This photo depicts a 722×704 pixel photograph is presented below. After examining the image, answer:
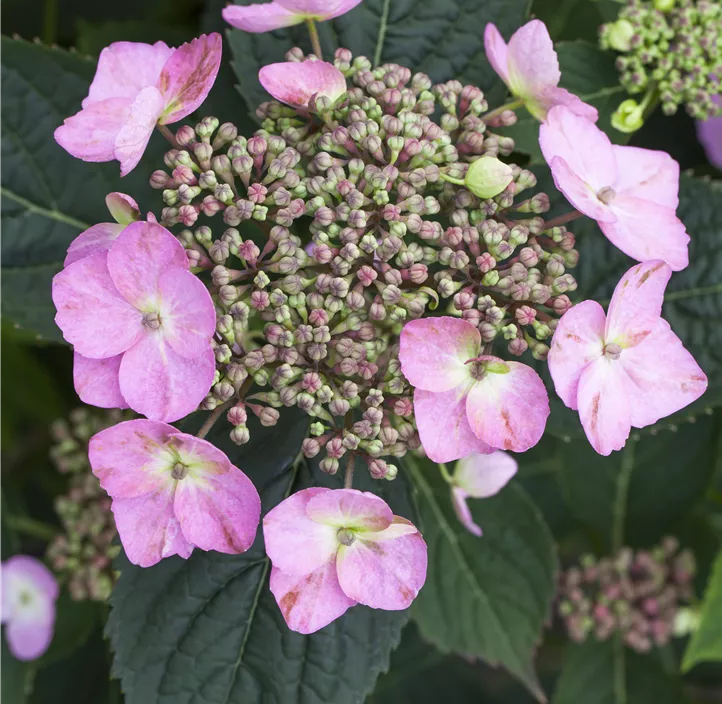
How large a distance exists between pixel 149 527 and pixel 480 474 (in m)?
0.57

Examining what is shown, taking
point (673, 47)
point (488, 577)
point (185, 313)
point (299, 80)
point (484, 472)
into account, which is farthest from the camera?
point (488, 577)

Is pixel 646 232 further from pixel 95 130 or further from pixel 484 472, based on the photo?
pixel 95 130

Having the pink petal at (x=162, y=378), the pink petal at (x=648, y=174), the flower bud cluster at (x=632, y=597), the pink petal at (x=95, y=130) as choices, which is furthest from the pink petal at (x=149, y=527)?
the flower bud cluster at (x=632, y=597)

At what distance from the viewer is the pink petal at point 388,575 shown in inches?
43.3

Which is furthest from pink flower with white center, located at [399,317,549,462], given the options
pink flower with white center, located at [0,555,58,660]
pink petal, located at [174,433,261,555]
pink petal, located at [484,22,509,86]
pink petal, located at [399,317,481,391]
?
pink flower with white center, located at [0,555,58,660]

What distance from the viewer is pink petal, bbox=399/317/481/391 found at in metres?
1.03

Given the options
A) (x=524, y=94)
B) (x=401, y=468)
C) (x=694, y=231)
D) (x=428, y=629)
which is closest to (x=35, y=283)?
(x=401, y=468)

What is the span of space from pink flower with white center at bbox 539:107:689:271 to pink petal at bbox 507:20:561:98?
8cm

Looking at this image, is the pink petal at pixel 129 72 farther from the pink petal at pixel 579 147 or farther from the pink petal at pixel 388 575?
the pink petal at pixel 388 575

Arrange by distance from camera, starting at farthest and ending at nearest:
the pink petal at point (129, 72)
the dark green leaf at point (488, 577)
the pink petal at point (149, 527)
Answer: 1. the dark green leaf at point (488, 577)
2. the pink petal at point (129, 72)
3. the pink petal at point (149, 527)

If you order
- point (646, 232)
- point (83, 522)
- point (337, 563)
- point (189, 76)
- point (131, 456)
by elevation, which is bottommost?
point (83, 522)

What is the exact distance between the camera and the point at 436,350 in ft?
3.41

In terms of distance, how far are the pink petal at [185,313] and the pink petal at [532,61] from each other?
1.96 feet

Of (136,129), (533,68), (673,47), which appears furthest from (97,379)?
(673,47)
